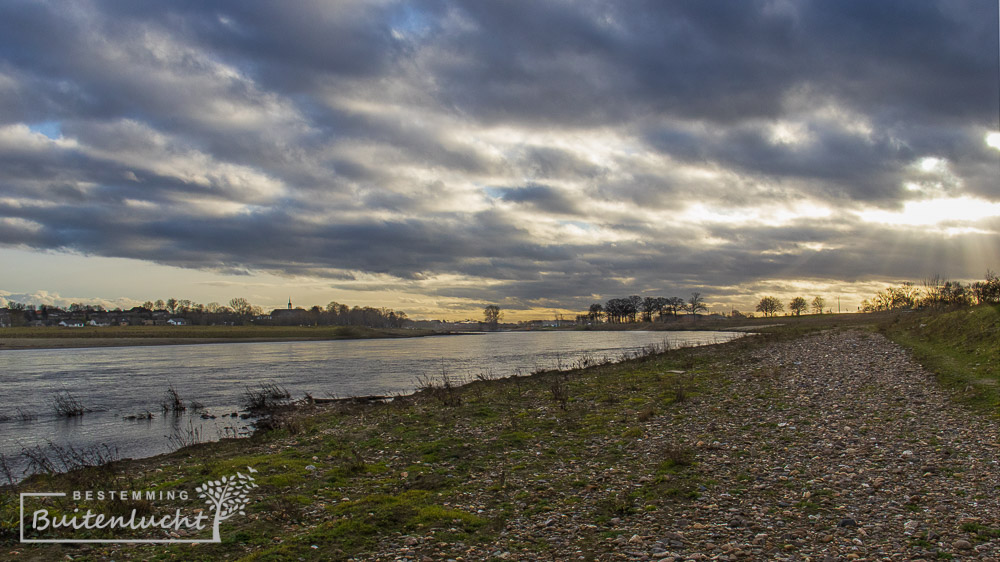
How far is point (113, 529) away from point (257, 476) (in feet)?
11.5

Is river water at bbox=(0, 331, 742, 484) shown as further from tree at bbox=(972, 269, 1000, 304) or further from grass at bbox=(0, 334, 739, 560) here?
tree at bbox=(972, 269, 1000, 304)

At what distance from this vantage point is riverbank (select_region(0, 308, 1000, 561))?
8.06 m

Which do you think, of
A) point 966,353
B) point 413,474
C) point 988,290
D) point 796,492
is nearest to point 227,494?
point 413,474

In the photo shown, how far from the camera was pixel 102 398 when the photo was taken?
34.3 meters

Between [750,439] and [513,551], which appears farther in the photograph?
[750,439]

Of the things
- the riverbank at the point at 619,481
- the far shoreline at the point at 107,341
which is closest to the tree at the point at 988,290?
the riverbank at the point at 619,481

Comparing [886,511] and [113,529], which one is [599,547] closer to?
[886,511]

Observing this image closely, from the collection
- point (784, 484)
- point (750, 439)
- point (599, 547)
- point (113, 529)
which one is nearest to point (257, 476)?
point (113, 529)

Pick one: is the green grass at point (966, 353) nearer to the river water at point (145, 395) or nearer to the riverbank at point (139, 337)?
the river water at point (145, 395)

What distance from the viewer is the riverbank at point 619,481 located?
26.5ft

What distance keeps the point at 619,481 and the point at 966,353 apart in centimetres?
2770

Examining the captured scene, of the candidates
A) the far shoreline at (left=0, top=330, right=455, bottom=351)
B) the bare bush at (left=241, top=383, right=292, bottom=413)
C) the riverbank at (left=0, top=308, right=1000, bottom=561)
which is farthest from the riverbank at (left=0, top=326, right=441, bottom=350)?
the riverbank at (left=0, top=308, right=1000, bottom=561)
